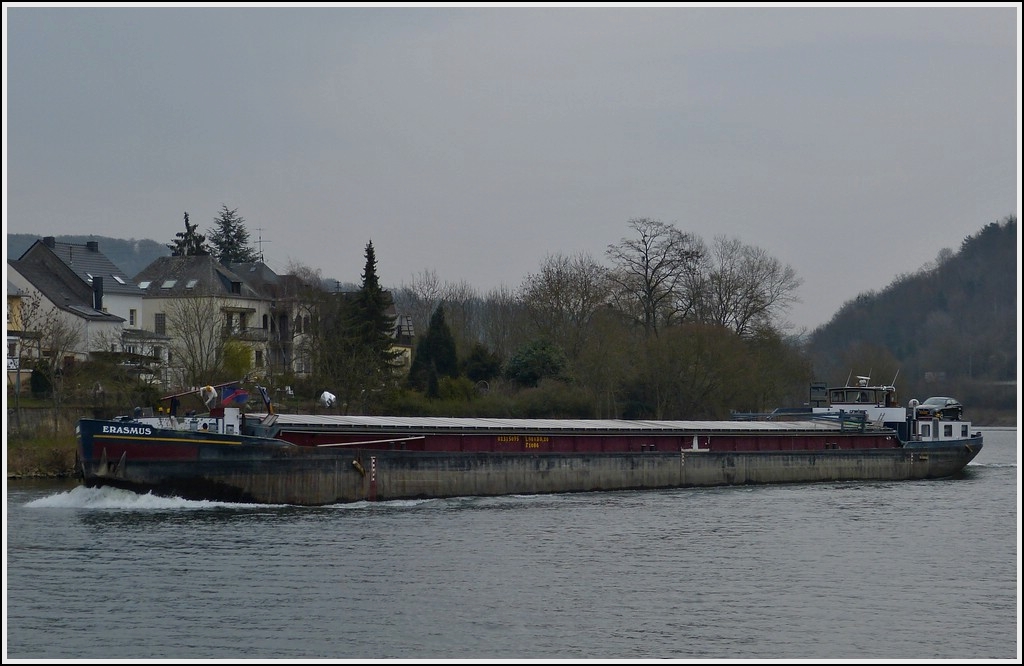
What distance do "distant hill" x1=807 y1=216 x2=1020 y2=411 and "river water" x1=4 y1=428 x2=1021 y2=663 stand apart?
16.6 meters

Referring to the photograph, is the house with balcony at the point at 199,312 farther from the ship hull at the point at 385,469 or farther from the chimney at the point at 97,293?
the ship hull at the point at 385,469

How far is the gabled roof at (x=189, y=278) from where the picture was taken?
7550 cm

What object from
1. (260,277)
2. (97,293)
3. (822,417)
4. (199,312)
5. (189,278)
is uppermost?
(260,277)

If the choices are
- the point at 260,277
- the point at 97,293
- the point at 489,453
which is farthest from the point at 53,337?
the point at 260,277

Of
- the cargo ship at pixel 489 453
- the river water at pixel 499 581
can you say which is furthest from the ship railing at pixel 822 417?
the river water at pixel 499 581

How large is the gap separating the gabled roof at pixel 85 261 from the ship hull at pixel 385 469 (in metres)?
36.0

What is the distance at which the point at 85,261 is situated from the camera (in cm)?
7394

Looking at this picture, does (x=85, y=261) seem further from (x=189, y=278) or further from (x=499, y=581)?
(x=499, y=581)

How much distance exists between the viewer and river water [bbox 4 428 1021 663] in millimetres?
20781

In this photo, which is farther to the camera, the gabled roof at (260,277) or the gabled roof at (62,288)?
the gabled roof at (260,277)

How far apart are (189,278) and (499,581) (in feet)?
180

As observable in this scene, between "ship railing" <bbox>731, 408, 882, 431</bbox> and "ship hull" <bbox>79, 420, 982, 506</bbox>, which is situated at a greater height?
"ship railing" <bbox>731, 408, 882, 431</bbox>

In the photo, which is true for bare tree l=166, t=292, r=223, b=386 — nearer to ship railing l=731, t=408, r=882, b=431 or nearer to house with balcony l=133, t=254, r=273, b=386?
house with balcony l=133, t=254, r=273, b=386

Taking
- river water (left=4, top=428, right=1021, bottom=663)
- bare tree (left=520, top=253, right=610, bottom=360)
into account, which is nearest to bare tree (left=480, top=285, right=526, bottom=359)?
bare tree (left=520, top=253, right=610, bottom=360)
